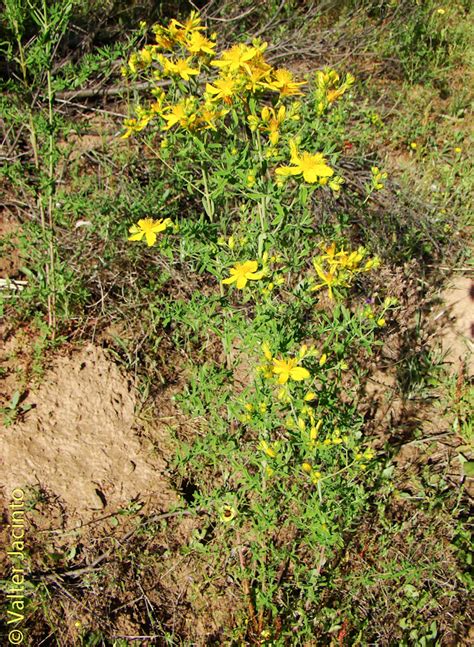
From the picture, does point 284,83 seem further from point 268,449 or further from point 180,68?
point 268,449

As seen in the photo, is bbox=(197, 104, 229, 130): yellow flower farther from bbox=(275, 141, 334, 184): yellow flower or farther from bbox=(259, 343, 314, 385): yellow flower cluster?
bbox=(259, 343, 314, 385): yellow flower cluster

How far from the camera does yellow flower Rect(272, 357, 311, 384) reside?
1.83 m

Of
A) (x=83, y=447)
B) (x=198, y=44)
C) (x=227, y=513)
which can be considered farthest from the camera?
(x=83, y=447)

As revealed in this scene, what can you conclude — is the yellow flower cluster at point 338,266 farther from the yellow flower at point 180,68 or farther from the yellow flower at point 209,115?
the yellow flower at point 180,68

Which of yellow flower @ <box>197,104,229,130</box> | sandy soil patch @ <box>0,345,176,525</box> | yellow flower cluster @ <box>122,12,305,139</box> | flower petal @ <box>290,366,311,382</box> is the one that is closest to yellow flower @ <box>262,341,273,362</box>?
flower petal @ <box>290,366,311,382</box>

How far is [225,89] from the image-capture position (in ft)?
6.35

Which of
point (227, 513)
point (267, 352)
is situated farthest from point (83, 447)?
point (267, 352)

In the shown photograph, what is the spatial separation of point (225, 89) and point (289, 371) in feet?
3.06

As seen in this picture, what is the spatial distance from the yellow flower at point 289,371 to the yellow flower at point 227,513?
0.70m

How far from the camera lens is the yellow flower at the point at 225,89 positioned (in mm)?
1911

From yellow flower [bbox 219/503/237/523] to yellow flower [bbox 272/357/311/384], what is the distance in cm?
70

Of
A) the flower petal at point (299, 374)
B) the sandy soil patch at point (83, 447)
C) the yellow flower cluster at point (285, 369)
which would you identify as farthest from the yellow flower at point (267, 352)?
the sandy soil patch at point (83, 447)

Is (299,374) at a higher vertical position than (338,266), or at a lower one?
lower

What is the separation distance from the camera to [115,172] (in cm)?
374
